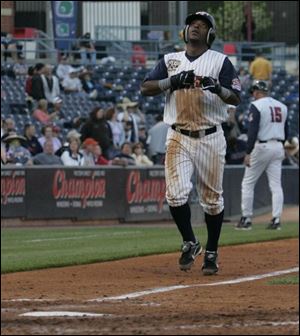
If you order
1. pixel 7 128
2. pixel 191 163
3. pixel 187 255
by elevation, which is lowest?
pixel 187 255

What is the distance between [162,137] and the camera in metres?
22.8

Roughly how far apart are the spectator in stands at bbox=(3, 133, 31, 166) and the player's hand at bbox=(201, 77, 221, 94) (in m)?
11.5

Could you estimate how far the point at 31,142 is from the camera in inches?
833

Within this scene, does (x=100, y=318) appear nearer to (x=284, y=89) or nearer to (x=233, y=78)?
(x=233, y=78)

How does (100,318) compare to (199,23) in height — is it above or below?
below

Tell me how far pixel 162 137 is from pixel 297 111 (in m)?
7.85

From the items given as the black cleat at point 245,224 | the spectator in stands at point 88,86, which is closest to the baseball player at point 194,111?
the black cleat at point 245,224

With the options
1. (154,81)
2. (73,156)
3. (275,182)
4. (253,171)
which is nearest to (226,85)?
(154,81)

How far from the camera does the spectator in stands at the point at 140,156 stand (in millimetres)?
21641

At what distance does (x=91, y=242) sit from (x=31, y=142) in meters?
5.83

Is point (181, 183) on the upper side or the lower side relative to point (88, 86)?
lower

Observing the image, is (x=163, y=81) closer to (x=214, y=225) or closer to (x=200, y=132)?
(x=200, y=132)

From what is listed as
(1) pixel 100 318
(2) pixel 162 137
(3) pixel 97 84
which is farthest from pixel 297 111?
(1) pixel 100 318

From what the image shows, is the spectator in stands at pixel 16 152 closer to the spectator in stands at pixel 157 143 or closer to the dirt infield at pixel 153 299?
the spectator in stands at pixel 157 143
